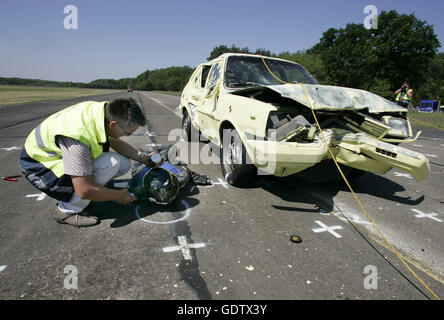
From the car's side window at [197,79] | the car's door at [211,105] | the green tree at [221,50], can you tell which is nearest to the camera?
the car's door at [211,105]

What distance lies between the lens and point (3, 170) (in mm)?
3967

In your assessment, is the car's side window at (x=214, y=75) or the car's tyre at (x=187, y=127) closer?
the car's side window at (x=214, y=75)

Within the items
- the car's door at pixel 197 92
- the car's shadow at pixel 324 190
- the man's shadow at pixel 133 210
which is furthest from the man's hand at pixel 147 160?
the car's door at pixel 197 92

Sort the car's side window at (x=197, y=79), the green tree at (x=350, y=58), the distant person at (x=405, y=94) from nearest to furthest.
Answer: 1. the car's side window at (x=197, y=79)
2. the distant person at (x=405, y=94)
3. the green tree at (x=350, y=58)

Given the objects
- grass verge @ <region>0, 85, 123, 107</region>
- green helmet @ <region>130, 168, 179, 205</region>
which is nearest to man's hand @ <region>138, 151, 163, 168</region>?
green helmet @ <region>130, 168, 179, 205</region>

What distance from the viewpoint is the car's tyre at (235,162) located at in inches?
130

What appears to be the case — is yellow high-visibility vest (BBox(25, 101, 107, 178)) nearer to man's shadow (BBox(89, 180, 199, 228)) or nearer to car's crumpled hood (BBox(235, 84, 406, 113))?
man's shadow (BBox(89, 180, 199, 228))

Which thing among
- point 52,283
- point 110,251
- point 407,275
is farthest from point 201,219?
point 407,275

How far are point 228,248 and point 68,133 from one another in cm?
165

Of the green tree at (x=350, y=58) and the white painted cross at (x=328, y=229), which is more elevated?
the green tree at (x=350, y=58)

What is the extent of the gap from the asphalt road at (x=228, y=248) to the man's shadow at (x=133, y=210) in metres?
0.01

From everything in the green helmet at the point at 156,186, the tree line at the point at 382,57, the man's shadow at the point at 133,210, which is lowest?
the man's shadow at the point at 133,210

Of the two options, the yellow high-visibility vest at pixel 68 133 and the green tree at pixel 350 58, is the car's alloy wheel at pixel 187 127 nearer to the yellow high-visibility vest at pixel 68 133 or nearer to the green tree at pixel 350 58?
the yellow high-visibility vest at pixel 68 133

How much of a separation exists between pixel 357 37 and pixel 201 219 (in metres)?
54.8
